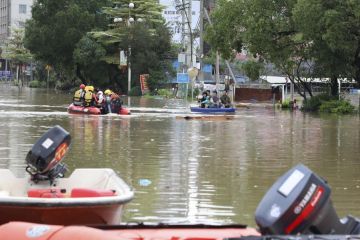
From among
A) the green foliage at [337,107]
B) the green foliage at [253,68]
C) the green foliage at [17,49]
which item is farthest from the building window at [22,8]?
the green foliage at [337,107]

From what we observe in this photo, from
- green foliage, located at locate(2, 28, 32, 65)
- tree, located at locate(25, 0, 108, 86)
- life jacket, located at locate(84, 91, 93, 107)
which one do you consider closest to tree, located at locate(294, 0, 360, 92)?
life jacket, located at locate(84, 91, 93, 107)

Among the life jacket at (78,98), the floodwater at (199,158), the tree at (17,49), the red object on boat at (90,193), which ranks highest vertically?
the tree at (17,49)

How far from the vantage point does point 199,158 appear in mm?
15984

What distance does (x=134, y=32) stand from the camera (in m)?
67.8

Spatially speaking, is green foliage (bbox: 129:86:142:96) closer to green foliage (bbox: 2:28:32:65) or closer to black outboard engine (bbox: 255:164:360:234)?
green foliage (bbox: 2:28:32:65)

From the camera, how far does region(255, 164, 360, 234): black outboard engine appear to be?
5633 mm

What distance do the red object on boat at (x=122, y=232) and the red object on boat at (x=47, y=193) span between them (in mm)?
1919

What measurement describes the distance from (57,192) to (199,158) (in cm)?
729

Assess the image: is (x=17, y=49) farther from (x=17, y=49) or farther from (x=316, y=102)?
(x=316, y=102)

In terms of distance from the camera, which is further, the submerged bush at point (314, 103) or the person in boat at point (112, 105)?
the submerged bush at point (314, 103)

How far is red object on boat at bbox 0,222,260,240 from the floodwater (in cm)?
194

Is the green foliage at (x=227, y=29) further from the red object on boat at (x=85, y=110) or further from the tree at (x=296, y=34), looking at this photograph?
the red object on boat at (x=85, y=110)

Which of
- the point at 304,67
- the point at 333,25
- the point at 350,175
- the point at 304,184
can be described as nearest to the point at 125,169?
the point at 350,175

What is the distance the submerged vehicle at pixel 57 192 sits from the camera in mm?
7555
